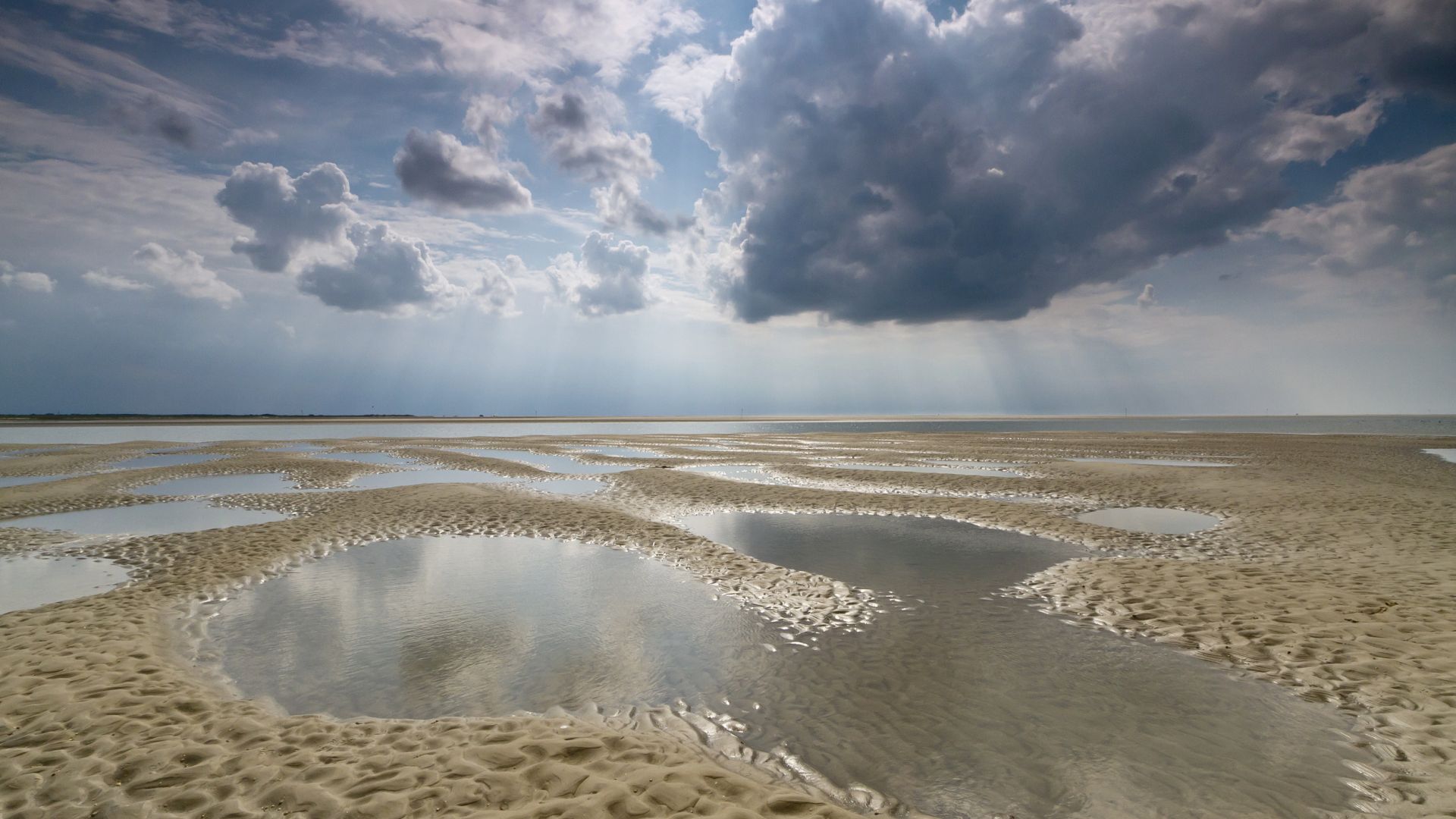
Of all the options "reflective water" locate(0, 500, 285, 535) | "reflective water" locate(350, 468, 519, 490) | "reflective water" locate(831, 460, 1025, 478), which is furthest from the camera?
"reflective water" locate(831, 460, 1025, 478)

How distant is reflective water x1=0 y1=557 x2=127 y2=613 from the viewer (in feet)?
39.5

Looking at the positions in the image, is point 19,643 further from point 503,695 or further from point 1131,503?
point 1131,503

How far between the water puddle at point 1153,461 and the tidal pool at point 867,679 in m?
33.3

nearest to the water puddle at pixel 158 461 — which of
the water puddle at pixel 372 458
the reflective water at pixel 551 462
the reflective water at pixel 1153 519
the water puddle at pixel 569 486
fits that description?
the water puddle at pixel 372 458

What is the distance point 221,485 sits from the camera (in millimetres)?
30703

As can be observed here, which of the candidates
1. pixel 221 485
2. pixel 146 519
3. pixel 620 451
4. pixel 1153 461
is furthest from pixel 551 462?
pixel 1153 461

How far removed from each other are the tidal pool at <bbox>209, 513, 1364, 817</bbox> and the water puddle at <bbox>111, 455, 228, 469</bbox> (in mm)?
39428

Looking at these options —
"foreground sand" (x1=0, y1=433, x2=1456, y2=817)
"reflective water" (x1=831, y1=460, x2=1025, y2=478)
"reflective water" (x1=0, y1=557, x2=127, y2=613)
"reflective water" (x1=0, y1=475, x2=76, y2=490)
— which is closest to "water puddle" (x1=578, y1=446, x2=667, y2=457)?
"reflective water" (x1=831, y1=460, x2=1025, y2=478)

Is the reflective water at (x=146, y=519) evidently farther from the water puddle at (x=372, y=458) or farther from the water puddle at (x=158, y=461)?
the water puddle at (x=158, y=461)

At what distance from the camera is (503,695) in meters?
7.91

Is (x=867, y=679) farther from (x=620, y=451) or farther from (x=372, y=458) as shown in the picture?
(x=372, y=458)

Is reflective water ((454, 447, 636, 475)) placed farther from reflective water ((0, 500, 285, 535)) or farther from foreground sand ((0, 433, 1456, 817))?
reflective water ((0, 500, 285, 535))

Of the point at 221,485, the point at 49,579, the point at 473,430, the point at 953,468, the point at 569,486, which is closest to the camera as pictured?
the point at 49,579

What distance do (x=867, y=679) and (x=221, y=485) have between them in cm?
3629
